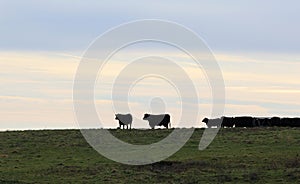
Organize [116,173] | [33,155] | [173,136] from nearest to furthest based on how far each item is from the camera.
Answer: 1. [116,173]
2. [33,155]
3. [173,136]

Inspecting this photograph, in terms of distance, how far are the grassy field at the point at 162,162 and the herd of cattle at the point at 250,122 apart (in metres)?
9.74

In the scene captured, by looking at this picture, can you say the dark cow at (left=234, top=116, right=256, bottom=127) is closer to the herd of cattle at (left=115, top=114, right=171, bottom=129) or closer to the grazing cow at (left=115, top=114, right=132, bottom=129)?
the herd of cattle at (left=115, top=114, right=171, bottom=129)

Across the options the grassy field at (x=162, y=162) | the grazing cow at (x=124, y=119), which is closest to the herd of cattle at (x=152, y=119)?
the grazing cow at (x=124, y=119)

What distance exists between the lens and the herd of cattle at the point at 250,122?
56781 mm

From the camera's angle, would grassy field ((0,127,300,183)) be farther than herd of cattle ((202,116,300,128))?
No

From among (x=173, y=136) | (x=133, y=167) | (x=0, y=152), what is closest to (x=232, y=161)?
(x=133, y=167)

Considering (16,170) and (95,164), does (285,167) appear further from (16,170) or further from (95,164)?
A: (16,170)

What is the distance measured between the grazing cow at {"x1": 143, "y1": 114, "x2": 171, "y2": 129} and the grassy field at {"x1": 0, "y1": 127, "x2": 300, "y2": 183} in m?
10.2

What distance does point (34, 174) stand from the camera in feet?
112

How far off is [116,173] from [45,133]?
1461 centimetres

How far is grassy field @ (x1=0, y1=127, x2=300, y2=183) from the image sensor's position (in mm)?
32844

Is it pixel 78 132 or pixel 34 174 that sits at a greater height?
pixel 78 132

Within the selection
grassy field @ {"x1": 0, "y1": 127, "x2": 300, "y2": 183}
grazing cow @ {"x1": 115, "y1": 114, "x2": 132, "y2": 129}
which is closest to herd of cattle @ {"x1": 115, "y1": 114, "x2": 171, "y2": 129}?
grazing cow @ {"x1": 115, "y1": 114, "x2": 132, "y2": 129}

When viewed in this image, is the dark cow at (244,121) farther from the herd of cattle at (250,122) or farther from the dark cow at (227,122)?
the dark cow at (227,122)
